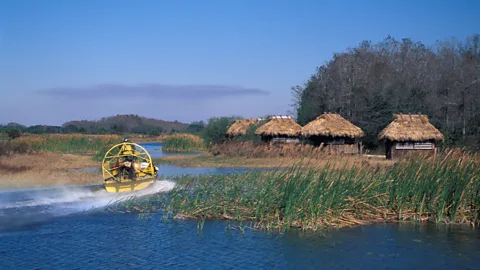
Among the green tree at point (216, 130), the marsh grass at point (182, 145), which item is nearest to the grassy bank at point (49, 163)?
the marsh grass at point (182, 145)

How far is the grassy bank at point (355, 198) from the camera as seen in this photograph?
44.6ft

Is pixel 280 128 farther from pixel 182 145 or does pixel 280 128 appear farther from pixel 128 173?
pixel 128 173

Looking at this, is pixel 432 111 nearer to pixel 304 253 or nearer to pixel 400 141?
pixel 400 141

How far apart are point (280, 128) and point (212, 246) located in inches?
1120

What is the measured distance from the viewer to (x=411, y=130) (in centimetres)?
3322

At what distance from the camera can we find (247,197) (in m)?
14.8

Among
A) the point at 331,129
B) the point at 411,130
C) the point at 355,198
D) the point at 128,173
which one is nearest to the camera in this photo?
the point at 355,198

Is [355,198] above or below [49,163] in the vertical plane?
below

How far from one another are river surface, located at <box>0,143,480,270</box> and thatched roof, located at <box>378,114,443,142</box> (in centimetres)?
1939

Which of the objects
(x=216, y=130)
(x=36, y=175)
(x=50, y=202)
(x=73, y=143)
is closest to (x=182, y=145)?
(x=216, y=130)

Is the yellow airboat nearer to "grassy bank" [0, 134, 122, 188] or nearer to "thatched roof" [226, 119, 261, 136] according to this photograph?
"grassy bank" [0, 134, 122, 188]

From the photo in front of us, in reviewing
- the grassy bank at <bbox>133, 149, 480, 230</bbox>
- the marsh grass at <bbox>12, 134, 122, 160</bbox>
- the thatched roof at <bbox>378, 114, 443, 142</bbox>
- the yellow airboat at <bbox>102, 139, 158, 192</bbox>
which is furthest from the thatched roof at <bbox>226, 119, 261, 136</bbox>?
the grassy bank at <bbox>133, 149, 480, 230</bbox>

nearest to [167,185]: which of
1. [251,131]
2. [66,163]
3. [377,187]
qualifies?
[377,187]

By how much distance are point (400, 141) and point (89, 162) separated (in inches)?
745
